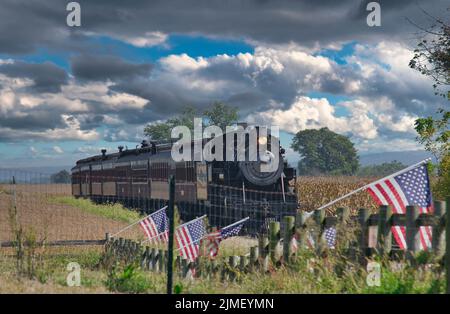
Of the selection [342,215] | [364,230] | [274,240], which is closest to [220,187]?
[274,240]

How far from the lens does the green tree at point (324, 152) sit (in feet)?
385

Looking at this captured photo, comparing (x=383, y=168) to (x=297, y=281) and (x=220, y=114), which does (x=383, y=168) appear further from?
(x=297, y=281)

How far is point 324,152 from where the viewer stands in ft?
403

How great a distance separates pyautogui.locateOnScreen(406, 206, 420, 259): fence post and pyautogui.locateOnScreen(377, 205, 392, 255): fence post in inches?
12.0

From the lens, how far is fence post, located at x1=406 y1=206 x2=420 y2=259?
27.2 feet

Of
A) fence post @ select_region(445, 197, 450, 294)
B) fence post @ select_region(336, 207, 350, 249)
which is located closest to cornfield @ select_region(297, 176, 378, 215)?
fence post @ select_region(336, 207, 350, 249)

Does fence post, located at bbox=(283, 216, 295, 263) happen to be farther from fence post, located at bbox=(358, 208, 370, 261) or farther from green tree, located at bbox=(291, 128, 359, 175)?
green tree, located at bbox=(291, 128, 359, 175)

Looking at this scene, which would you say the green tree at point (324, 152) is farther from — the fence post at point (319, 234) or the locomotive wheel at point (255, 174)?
the fence post at point (319, 234)

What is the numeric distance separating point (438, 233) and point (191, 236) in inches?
247

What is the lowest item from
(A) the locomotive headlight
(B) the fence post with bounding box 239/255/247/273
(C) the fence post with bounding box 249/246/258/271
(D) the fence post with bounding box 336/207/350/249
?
(B) the fence post with bounding box 239/255/247/273

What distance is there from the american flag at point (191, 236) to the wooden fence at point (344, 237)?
1.07 ft

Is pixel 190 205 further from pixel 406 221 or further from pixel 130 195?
pixel 406 221

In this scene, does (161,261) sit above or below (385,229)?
below

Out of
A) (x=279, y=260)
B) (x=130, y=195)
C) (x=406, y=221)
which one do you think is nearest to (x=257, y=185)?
(x=130, y=195)
